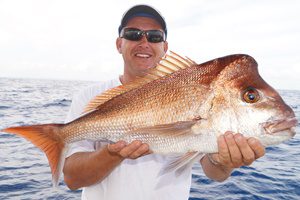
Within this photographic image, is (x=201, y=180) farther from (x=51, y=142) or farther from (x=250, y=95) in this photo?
(x=250, y=95)

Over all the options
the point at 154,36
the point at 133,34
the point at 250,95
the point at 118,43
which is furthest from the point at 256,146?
the point at 118,43

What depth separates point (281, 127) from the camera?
246cm

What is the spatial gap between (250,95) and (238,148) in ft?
1.49

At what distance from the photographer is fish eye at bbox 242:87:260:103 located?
2580 millimetres

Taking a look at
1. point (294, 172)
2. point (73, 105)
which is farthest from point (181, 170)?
point (294, 172)

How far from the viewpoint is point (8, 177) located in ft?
23.6

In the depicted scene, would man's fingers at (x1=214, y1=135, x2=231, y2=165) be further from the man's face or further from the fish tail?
the man's face

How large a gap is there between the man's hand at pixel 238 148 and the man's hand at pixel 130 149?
0.68m

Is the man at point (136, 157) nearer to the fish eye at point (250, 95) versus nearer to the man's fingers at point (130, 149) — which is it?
Result: the man's fingers at point (130, 149)

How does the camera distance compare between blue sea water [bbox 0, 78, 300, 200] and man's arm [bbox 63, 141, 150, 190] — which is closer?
man's arm [bbox 63, 141, 150, 190]

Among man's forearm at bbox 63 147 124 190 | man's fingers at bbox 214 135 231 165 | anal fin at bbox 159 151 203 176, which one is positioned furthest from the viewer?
man's forearm at bbox 63 147 124 190

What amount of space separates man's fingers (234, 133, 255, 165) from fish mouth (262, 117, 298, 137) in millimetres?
199

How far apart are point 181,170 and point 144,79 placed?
91 centimetres

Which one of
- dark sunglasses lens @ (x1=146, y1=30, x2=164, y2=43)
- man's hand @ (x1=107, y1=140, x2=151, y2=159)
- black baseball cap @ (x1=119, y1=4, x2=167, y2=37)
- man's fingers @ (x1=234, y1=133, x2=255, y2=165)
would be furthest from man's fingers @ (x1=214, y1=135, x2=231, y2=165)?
black baseball cap @ (x1=119, y1=4, x2=167, y2=37)
